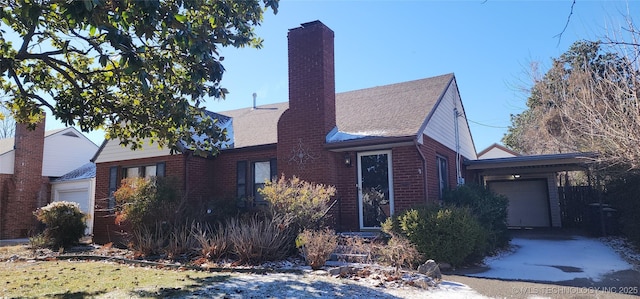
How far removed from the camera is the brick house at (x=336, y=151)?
1099 cm

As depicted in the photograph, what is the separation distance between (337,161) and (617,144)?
655 cm

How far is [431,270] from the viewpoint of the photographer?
7.31m

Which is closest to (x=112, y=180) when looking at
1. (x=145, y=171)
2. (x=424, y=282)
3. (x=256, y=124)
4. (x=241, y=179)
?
(x=145, y=171)

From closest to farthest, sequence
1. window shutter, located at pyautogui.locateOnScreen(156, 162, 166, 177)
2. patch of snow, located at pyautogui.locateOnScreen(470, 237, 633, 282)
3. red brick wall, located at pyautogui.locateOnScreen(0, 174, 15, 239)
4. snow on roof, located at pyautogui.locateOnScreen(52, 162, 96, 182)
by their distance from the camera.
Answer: patch of snow, located at pyautogui.locateOnScreen(470, 237, 633, 282) < window shutter, located at pyautogui.locateOnScreen(156, 162, 166, 177) < red brick wall, located at pyautogui.locateOnScreen(0, 174, 15, 239) < snow on roof, located at pyautogui.locateOnScreen(52, 162, 96, 182)

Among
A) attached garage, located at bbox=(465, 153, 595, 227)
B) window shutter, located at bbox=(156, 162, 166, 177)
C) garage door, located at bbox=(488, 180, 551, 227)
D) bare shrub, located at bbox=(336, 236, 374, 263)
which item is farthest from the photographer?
garage door, located at bbox=(488, 180, 551, 227)

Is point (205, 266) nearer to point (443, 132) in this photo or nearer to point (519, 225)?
point (443, 132)

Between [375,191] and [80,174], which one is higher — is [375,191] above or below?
below

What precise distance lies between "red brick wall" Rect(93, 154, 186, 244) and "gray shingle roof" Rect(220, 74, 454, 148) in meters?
2.08

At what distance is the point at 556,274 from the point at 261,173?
8.61 m

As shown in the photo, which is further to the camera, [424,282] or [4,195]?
[4,195]

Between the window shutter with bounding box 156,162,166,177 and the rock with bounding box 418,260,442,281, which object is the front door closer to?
the rock with bounding box 418,260,442,281

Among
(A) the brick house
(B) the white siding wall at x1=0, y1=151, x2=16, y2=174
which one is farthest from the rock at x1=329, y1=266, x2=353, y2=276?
(B) the white siding wall at x1=0, y1=151, x2=16, y2=174

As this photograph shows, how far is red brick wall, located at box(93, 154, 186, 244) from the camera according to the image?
1353 centimetres

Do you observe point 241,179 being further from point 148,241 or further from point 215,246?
point 215,246
